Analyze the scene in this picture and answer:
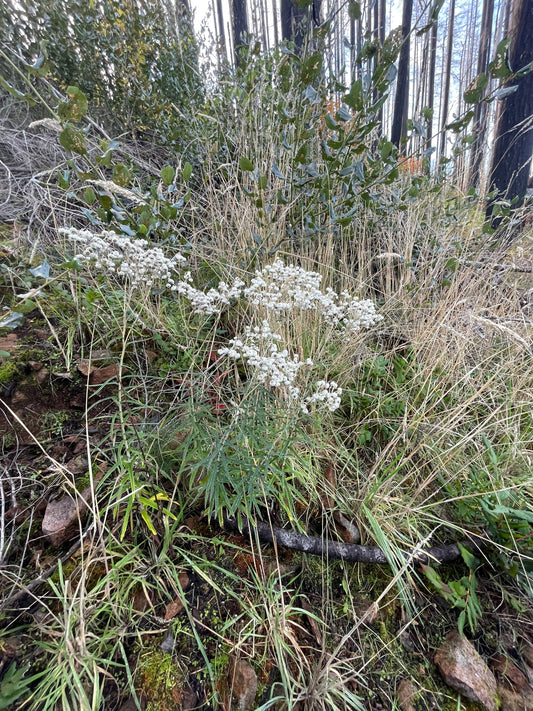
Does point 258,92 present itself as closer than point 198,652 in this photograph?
No

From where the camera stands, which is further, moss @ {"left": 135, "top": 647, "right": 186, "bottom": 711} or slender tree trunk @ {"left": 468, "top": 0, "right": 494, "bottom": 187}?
slender tree trunk @ {"left": 468, "top": 0, "right": 494, "bottom": 187}

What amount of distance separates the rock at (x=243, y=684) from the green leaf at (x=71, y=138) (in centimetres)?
171

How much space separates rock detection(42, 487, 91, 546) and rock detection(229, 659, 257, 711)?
62 centimetres

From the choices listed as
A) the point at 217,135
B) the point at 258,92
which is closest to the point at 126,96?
the point at 217,135

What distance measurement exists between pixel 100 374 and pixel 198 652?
1.06 meters

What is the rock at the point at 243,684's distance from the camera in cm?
77

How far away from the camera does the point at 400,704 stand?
833mm

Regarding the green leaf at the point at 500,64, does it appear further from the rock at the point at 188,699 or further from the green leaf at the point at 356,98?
the rock at the point at 188,699

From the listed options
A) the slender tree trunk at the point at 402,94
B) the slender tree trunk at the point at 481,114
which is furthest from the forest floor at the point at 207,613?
the slender tree trunk at the point at 402,94

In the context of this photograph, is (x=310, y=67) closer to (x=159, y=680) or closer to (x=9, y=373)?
(x=9, y=373)

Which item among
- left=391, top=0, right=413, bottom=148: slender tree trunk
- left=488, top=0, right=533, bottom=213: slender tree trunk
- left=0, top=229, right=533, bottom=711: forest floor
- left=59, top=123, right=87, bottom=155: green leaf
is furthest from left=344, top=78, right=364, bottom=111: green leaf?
left=391, top=0, right=413, bottom=148: slender tree trunk

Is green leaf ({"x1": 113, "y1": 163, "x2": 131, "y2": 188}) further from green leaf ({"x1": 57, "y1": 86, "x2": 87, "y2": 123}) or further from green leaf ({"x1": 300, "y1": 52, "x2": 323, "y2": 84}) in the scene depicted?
green leaf ({"x1": 300, "y1": 52, "x2": 323, "y2": 84})

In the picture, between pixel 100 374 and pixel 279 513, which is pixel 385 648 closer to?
pixel 279 513

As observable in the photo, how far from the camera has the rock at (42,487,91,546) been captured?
3.13 ft
